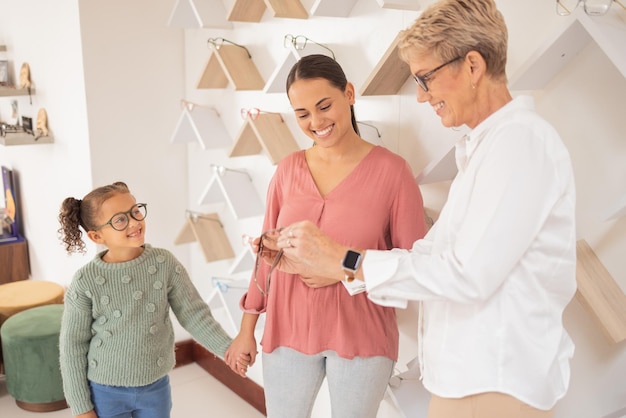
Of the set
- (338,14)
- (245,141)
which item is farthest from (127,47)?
(338,14)

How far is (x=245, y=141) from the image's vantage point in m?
2.23

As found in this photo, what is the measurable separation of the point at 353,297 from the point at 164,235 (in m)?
1.64

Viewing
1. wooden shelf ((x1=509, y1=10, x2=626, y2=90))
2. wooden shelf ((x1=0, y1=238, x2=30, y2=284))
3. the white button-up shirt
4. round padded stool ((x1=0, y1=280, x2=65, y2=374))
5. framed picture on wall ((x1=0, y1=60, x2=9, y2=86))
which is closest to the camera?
the white button-up shirt

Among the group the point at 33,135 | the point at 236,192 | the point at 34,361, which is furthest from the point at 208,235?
the point at 33,135

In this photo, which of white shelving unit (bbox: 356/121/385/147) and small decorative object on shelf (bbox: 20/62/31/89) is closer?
white shelving unit (bbox: 356/121/385/147)

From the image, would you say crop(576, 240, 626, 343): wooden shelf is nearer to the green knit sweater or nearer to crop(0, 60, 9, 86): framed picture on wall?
the green knit sweater

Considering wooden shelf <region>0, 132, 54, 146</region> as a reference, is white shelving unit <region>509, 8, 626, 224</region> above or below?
above

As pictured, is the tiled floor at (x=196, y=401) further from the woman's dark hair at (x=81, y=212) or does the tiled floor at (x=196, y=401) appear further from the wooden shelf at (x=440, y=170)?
the wooden shelf at (x=440, y=170)

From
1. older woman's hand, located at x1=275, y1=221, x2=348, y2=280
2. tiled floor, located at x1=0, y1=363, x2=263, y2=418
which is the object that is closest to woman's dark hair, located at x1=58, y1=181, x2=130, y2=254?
older woman's hand, located at x1=275, y1=221, x2=348, y2=280

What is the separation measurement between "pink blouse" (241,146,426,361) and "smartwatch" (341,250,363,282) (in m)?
0.36

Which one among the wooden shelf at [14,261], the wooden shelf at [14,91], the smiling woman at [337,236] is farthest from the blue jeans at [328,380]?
the wooden shelf at [14,261]

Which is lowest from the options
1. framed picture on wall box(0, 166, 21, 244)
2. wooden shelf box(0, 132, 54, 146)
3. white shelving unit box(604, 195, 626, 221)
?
framed picture on wall box(0, 166, 21, 244)

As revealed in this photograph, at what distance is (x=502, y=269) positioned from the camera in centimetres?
91

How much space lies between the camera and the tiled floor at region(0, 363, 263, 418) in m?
2.63
